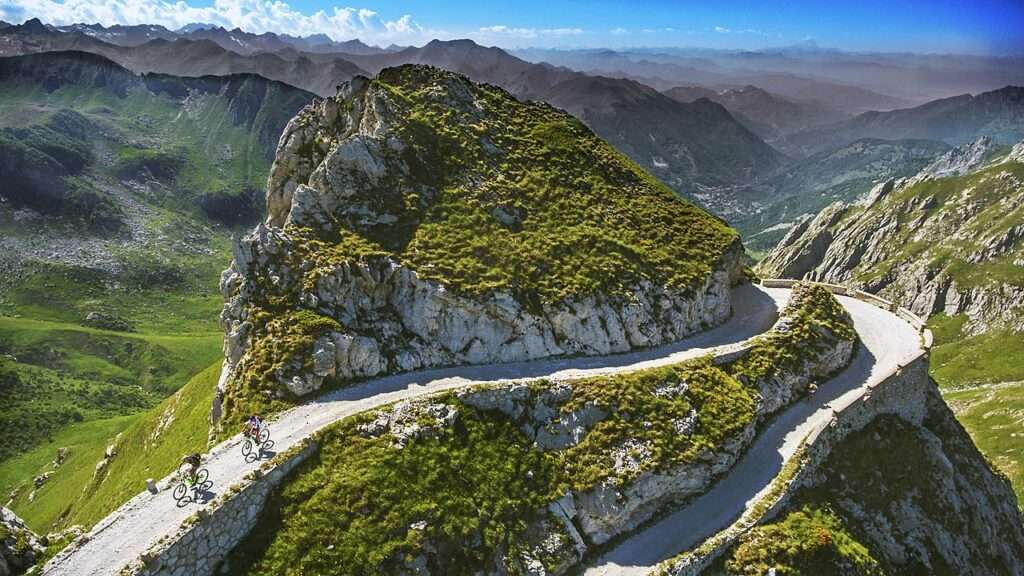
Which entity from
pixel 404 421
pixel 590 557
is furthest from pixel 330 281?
pixel 590 557

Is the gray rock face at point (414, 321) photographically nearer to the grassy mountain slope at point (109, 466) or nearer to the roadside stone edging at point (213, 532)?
the roadside stone edging at point (213, 532)

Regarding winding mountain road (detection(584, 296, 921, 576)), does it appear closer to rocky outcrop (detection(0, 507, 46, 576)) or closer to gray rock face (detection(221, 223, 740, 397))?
gray rock face (detection(221, 223, 740, 397))

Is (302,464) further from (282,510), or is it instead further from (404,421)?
(404,421)

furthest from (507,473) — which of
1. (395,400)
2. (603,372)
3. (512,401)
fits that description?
(603,372)

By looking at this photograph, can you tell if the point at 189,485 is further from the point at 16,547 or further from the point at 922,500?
the point at 922,500

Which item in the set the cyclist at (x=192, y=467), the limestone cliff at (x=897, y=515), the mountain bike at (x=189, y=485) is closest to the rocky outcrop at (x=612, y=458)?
the limestone cliff at (x=897, y=515)

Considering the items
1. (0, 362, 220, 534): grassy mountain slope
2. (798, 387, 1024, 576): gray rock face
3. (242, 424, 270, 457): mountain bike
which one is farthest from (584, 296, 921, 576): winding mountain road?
(0, 362, 220, 534): grassy mountain slope
